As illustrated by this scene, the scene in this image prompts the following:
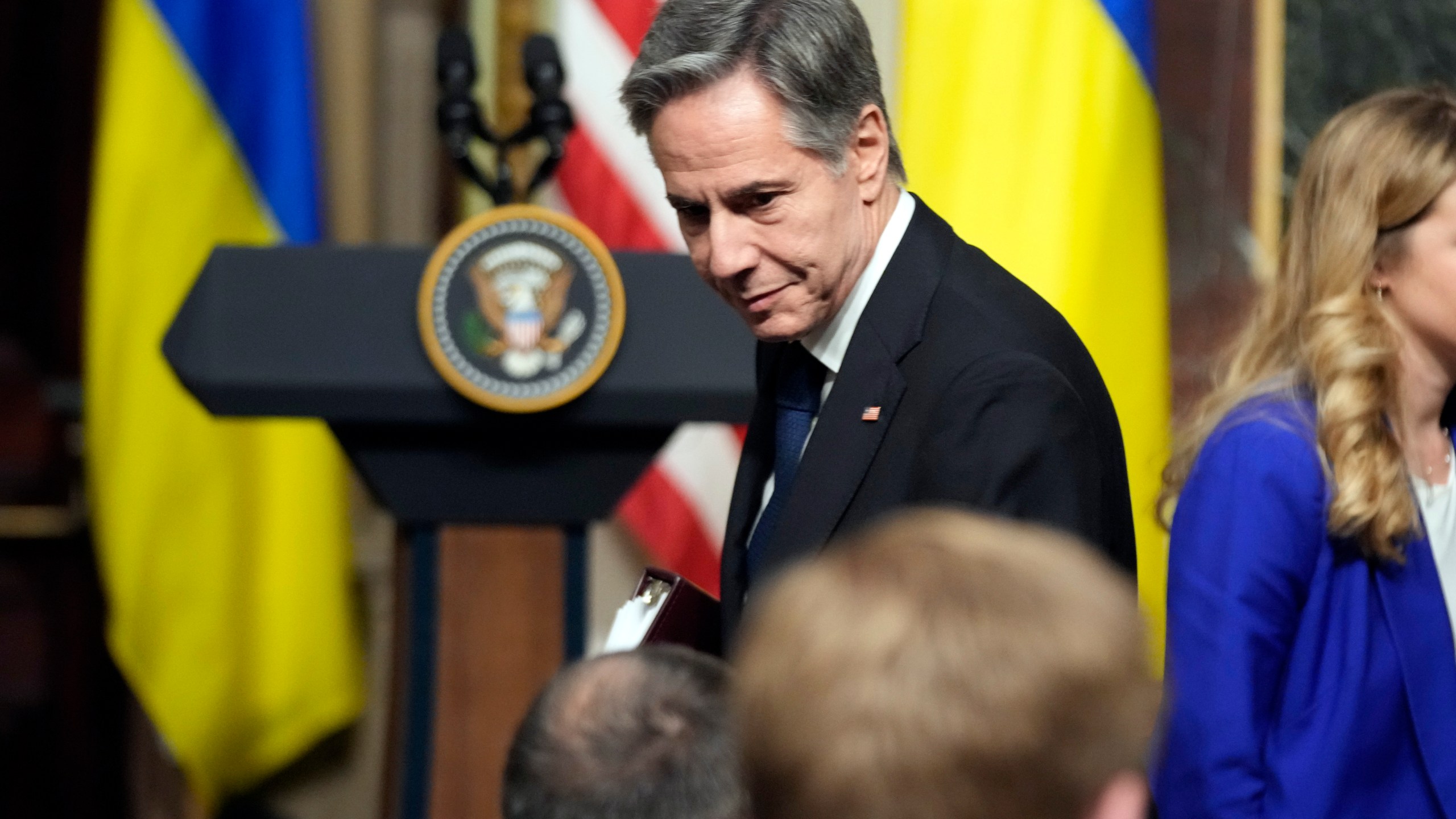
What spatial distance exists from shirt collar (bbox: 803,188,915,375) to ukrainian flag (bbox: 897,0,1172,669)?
1523mm

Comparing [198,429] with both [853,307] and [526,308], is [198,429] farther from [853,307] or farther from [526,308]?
[853,307]

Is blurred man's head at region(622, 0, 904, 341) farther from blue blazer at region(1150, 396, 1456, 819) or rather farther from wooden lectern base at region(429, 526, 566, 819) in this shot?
wooden lectern base at region(429, 526, 566, 819)

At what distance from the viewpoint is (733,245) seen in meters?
1.59

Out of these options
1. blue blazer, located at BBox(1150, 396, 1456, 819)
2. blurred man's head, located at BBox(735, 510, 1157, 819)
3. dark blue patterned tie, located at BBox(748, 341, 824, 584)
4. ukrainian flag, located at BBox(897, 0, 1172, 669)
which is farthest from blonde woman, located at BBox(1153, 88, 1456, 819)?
ukrainian flag, located at BBox(897, 0, 1172, 669)

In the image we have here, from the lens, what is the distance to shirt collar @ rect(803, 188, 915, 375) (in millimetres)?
1642

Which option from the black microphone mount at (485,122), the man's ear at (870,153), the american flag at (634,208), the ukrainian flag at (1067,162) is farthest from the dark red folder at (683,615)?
the american flag at (634,208)

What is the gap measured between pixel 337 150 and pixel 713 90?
267cm

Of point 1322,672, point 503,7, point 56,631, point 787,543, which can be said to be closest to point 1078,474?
point 787,543

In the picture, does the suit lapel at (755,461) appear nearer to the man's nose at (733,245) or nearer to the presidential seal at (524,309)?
the man's nose at (733,245)

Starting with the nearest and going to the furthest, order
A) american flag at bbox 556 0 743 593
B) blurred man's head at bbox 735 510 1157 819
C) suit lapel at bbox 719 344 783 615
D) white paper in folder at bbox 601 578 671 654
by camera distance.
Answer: blurred man's head at bbox 735 510 1157 819
white paper in folder at bbox 601 578 671 654
suit lapel at bbox 719 344 783 615
american flag at bbox 556 0 743 593

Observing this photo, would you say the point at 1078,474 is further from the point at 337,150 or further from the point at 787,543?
the point at 337,150

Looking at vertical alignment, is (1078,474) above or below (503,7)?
below

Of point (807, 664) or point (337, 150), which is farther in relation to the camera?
point (337, 150)

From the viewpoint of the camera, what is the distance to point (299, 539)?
3807 mm
